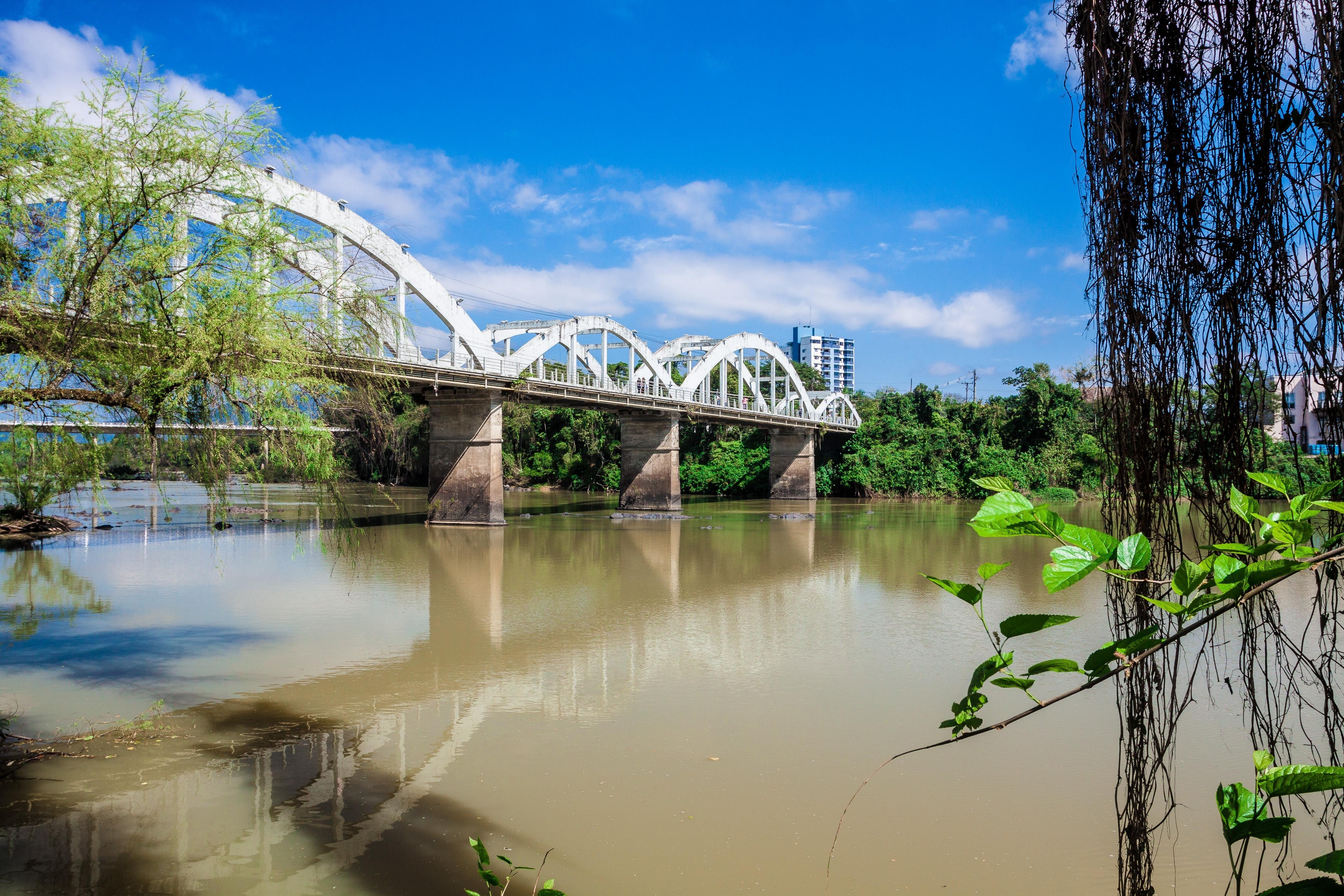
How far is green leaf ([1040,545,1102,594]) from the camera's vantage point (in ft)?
3.77

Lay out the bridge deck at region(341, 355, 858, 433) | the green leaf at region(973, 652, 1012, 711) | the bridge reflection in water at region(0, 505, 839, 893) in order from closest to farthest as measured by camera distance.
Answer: the green leaf at region(973, 652, 1012, 711), the bridge reflection in water at region(0, 505, 839, 893), the bridge deck at region(341, 355, 858, 433)

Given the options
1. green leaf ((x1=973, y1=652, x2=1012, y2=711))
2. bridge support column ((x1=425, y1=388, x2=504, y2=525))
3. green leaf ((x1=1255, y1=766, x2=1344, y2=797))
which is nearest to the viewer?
green leaf ((x1=1255, y1=766, x2=1344, y2=797))

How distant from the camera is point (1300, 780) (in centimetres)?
110

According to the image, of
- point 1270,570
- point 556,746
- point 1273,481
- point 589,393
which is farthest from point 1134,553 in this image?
point 589,393

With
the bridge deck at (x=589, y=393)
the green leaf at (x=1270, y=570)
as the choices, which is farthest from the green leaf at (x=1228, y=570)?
the bridge deck at (x=589, y=393)

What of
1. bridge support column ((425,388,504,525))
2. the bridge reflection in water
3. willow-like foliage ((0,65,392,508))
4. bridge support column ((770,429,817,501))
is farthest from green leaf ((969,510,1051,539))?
bridge support column ((770,429,817,501))

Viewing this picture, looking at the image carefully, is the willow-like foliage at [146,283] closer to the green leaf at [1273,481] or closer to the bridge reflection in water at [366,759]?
the bridge reflection in water at [366,759]

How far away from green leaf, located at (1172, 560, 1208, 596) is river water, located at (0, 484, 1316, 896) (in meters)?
3.78

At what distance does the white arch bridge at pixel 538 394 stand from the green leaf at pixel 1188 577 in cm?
1096

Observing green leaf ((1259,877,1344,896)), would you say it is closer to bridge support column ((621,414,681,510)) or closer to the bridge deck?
the bridge deck

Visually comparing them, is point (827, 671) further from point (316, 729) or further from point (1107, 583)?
point (1107, 583)

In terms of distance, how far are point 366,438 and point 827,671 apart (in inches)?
206

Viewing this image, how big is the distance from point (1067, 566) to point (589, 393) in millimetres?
29597

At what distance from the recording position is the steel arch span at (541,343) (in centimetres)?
820
